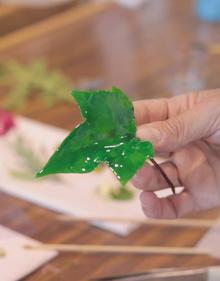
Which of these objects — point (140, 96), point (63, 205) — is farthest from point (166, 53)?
point (63, 205)

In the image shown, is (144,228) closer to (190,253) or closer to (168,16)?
(190,253)

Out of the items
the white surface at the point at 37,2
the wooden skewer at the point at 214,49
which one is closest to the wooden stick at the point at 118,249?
the wooden skewer at the point at 214,49

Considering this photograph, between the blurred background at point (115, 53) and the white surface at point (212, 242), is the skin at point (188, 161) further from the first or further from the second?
the blurred background at point (115, 53)

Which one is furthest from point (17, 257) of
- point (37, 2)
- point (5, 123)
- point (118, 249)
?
point (37, 2)

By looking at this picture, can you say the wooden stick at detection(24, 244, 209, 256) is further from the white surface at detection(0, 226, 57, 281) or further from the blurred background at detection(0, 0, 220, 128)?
the blurred background at detection(0, 0, 220, 128)

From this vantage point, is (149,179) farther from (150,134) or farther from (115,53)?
(115,53)

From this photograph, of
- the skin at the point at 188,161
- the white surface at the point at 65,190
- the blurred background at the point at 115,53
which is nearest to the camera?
the skin at the point at 188,161

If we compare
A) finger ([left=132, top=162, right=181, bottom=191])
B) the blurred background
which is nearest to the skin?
finger ([left=132, top=162, right=181, bottom=191])
